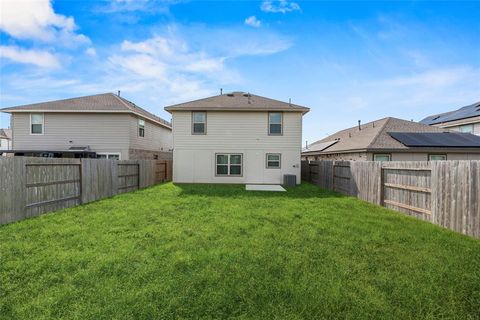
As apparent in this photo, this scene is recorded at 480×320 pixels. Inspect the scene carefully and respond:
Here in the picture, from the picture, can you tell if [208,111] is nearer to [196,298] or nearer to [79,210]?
[79,210]

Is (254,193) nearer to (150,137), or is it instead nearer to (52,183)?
(52,183)

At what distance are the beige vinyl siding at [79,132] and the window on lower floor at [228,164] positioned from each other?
6.56 m

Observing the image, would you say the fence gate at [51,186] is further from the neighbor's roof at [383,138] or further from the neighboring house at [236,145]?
the neighbor's roof at [383,138]

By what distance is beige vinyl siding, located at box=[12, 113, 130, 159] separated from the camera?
58.9 feet

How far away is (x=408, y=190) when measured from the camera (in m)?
Result: 8.23

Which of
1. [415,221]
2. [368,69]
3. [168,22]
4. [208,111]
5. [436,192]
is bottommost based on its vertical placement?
[415,221]

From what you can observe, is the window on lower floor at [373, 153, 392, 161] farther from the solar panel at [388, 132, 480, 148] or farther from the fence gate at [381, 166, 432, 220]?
the fence gate at [381, 166, 432, 220]

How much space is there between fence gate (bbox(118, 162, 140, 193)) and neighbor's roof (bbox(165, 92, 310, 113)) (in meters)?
4.75

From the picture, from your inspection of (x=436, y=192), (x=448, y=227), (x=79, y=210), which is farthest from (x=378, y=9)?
(x=79, y=210)

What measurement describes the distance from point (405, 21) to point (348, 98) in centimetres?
986

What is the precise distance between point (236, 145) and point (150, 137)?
8.75 m

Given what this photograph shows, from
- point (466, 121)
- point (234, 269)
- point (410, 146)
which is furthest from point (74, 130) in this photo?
point (466, 121)

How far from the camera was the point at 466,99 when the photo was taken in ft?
104

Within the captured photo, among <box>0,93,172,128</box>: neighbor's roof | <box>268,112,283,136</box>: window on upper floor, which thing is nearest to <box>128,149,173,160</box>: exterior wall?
<box>0,93,172,128</box>: neighbor's roof
